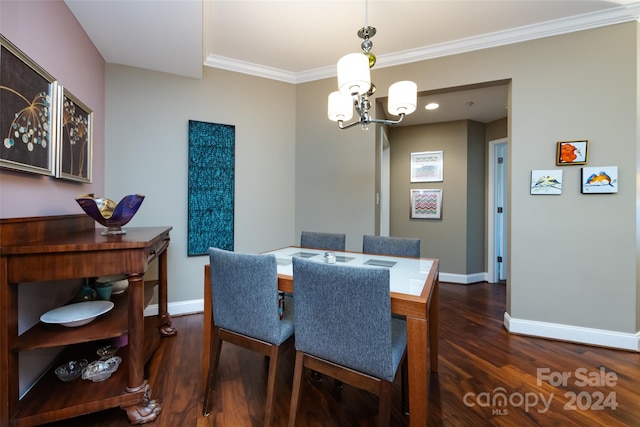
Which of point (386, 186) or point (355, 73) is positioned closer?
point (355, 73)

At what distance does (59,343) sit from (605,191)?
3.73m

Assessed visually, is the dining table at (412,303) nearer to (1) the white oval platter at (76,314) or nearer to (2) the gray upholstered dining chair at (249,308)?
(2) the gray upholstered dining chair at (249,308)

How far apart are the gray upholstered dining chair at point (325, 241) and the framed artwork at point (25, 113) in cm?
177

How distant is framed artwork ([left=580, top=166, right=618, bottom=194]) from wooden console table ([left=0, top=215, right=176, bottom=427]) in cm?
323

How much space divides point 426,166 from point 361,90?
319 centimetres

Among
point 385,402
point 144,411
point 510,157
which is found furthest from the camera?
point 510,157

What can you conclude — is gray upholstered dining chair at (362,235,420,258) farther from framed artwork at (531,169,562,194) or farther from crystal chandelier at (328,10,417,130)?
framed artwork at (531,169,562,194)

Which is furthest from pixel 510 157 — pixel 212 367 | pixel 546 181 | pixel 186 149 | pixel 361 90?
pixel 186 149

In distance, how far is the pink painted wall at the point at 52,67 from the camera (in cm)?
126

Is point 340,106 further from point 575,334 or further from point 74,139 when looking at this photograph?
point 575,334

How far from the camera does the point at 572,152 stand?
227 cm

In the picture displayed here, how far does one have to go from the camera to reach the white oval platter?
4.37 feet

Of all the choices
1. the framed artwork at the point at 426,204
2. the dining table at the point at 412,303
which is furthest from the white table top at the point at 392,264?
the framed artwork at the point at 426,204

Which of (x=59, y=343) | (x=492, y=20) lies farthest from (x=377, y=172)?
(x=59, y=343)
